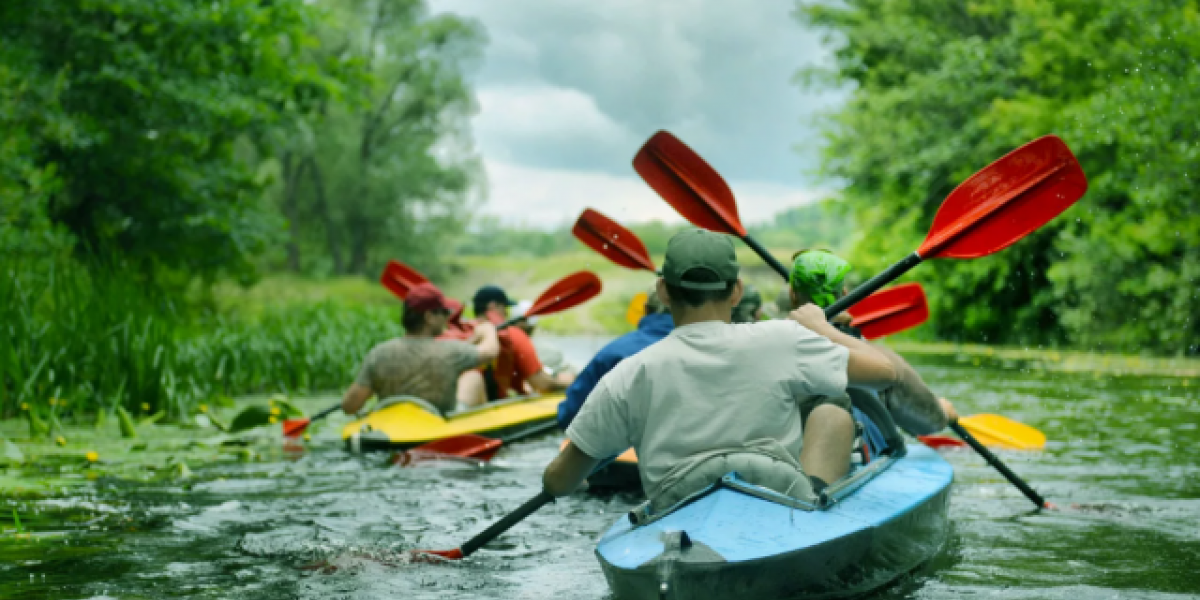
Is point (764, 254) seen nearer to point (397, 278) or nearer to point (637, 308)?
point (637, 308)

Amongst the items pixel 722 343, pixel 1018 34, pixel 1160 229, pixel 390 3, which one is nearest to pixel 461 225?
pixel 390 3

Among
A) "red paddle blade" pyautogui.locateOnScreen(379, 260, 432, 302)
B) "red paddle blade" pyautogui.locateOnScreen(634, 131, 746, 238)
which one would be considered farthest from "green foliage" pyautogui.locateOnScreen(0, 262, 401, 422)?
"red paddle blade" pyautogui.locateOnScreen(634, 131, 746, 238)

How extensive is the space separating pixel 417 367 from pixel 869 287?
12.0ft

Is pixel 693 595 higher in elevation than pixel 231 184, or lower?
lower

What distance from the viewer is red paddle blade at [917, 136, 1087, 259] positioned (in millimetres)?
4445

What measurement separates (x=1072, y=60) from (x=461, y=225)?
2233cm

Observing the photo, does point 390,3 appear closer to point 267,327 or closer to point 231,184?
point 231,184

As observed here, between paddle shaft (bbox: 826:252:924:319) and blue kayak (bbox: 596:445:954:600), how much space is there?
82 cm

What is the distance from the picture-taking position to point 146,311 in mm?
8156

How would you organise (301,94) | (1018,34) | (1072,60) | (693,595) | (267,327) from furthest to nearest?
(1018,34), (1072,60), (301,94), (267,327), (693,595)

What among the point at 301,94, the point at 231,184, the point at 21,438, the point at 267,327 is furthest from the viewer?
the point at 301,94

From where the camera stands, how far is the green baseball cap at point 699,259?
2.89m

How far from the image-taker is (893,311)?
19.1 ft

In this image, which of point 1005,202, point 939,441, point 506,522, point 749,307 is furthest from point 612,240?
point 939,441
